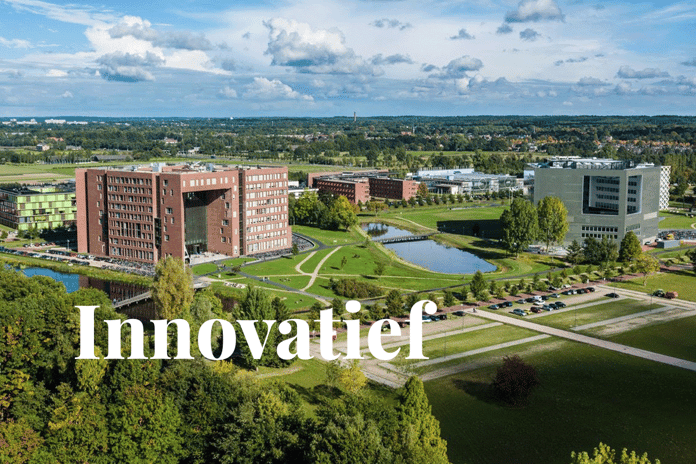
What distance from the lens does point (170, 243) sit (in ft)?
265

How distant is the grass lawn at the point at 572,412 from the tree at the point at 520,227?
128 ft

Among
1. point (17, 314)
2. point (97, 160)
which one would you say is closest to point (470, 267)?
point (17, 314)

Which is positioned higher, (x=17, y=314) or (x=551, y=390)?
(x=17, y=314)

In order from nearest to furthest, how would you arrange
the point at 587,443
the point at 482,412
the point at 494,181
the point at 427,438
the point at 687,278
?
the point at 427,438 < the point at 587,443 < the point at 482,412 < the point at 687,278 < the point at 494,181

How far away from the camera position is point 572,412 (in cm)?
3972

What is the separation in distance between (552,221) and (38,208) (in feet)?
225

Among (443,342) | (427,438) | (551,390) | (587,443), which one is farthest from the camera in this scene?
(443,342)

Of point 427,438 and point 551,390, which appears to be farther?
point 551,390

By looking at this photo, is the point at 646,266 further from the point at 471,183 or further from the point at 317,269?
the point at 471,183

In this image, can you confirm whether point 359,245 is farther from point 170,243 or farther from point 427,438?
point 427,438

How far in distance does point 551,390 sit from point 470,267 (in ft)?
139

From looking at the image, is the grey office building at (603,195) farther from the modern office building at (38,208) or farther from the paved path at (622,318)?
the modern office building at (38,208)

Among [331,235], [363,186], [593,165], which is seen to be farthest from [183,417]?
[363,186]

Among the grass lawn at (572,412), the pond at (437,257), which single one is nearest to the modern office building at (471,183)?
the pond at (437,257)
